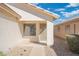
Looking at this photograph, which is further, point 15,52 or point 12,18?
point 12,18

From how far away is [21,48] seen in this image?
318 inches

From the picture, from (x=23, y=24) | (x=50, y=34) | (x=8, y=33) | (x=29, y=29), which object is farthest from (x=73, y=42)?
(x=8, y=33)

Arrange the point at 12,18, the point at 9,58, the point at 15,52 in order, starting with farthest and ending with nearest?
1. the point at 12,18
2. the point at 15,52
3. the point at 9,58

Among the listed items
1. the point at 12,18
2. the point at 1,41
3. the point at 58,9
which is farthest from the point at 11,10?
the point at 58,9

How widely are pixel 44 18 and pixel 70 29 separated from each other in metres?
1.21

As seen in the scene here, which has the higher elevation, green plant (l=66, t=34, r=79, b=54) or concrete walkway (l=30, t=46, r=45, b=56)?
green plant (l=66, t=34, r=79, b=54)

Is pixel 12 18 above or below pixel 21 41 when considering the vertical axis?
above

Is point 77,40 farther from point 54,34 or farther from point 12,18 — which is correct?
point 12,18

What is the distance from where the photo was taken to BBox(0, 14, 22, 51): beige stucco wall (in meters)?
8.01

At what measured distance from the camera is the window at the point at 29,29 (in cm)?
828

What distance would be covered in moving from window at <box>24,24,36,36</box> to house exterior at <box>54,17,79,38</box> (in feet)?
3.41

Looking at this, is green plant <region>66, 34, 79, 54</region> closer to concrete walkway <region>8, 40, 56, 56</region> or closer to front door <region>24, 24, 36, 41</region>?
concrete walkway <region>8, 40, 56, 56</region>

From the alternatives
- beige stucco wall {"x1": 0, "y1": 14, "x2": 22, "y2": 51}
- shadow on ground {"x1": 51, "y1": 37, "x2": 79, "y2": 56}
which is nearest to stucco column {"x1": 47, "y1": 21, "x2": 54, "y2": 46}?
shadow on ground {"x1": 51, "y1": 37, "x2": 79, "y2": 56}

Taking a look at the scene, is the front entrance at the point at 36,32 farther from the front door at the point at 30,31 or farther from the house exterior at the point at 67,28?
the house exterior at the point at 67,28
